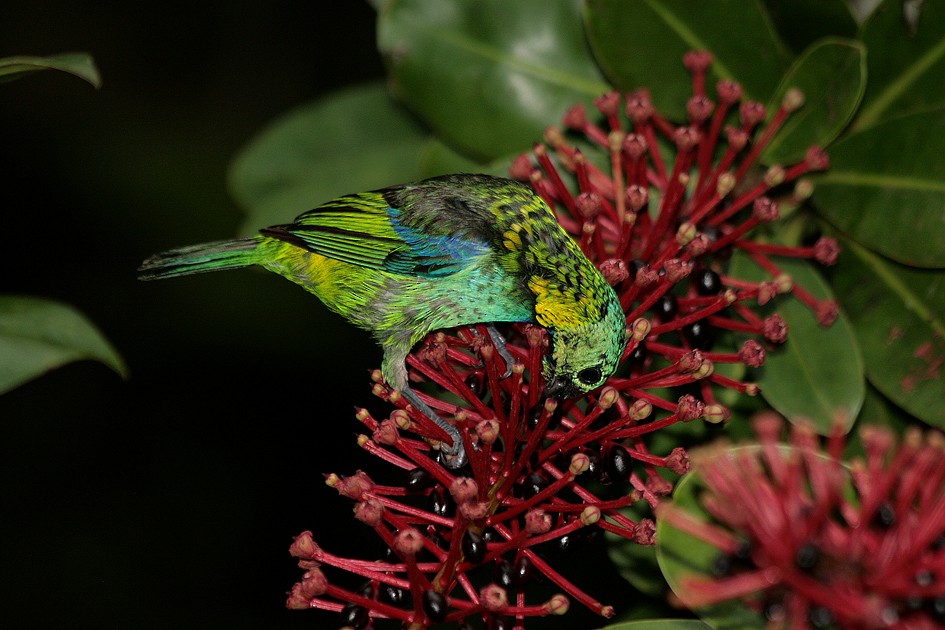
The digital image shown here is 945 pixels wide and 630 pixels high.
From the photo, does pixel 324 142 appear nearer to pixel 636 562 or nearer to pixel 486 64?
pixel 486 64

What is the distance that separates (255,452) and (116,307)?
1.32 meters

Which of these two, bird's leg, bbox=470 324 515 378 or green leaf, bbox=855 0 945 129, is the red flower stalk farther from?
green leaf, bbox=855 0 945 129

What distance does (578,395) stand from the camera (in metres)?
2.50

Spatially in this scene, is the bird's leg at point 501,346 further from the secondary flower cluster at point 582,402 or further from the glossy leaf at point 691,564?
the glossy leaf at point 691,564

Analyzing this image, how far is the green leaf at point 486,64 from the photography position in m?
3.29

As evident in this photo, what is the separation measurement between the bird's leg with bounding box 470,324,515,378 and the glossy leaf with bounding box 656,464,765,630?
668 millimetres

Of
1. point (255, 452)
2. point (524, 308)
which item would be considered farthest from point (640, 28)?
point (255, 452)

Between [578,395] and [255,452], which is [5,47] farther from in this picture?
[578,395]

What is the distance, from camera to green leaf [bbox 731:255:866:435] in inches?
108

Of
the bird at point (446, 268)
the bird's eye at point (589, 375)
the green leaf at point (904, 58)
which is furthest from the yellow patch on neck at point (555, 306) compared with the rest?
→ the green leaf at point (904, 58)

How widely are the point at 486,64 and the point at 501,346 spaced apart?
3.36 ft

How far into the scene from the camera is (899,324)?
9.42 ft

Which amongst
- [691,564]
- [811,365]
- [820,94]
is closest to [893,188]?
[820,94]

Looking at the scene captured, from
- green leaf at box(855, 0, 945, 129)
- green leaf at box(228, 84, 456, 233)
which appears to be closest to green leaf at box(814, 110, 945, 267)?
green leaf at box(855, 0, 945, 129)
